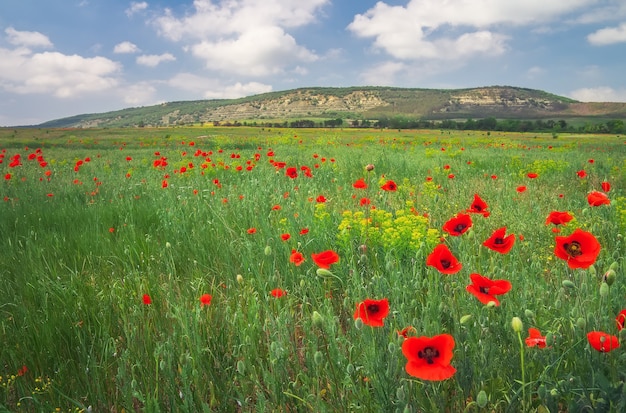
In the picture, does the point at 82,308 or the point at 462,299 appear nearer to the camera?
A: the point at 462,299

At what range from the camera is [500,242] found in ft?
5.39

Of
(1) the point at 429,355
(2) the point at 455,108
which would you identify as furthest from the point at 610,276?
(2) the point at 455,108

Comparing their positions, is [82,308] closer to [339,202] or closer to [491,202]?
[339,202]

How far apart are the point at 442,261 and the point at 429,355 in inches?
19.5

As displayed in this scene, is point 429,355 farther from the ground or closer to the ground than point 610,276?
closer to the ground

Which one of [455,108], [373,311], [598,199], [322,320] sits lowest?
[322,320]

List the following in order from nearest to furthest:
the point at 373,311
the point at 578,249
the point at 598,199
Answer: the point at 373,311, the point at 578,249, the point at 598,199

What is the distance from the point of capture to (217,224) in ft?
11.9

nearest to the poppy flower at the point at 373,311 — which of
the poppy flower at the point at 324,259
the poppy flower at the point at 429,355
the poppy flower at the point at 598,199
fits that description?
the poppy flower at the point at 429,355

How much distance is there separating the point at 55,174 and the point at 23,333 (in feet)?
26.0

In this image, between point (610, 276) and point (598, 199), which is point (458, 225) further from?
point (598, 199)

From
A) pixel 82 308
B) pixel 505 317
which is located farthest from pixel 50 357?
pixel 505 317

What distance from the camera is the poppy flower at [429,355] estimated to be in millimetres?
1011

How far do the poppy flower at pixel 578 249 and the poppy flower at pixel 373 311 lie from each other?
0.71 meters
